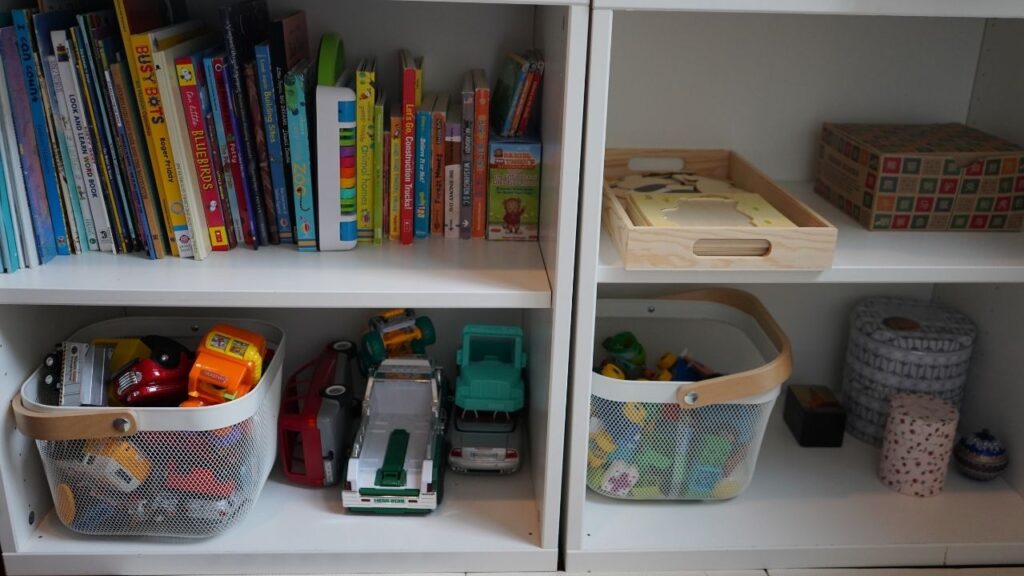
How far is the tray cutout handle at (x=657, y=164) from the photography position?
4.62ft

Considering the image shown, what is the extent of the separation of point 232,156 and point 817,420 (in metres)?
0.93

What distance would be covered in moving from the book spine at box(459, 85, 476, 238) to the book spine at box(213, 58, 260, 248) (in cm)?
28

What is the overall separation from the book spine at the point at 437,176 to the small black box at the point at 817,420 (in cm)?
62

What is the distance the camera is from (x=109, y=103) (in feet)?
3.59

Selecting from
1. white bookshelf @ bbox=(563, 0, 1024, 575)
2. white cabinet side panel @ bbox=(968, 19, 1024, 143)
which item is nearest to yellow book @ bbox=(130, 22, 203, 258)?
white bookshelf @ bbox=(563, 0, 1024, 575)

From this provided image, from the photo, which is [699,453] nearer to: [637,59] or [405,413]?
[405,413]

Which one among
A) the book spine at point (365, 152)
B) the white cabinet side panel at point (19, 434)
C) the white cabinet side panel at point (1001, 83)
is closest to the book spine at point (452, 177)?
the book spine at point (365, 152)

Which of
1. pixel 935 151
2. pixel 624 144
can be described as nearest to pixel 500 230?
pixel 624 144

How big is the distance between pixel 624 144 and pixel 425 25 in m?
0.34

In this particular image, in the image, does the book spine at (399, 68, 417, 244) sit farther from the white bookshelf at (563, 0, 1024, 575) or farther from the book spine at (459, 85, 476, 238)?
the white bookshelf at (563, 0, 1024, 575)

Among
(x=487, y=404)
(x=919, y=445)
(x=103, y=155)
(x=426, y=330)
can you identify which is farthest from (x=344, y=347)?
(x=919, y=445)

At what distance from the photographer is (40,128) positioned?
1.09 meters

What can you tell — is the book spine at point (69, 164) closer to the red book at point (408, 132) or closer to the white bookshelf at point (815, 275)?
the red book at point (408, 132)

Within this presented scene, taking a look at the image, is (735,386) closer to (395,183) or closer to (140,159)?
(395,183)
